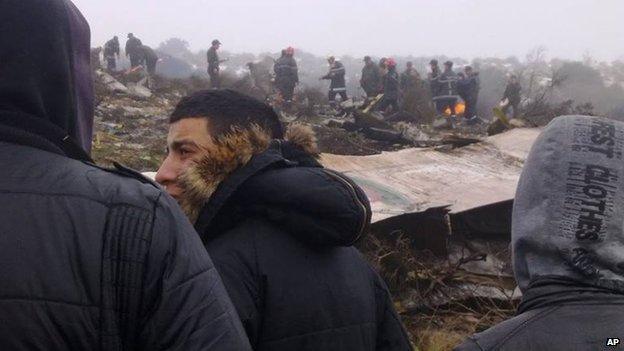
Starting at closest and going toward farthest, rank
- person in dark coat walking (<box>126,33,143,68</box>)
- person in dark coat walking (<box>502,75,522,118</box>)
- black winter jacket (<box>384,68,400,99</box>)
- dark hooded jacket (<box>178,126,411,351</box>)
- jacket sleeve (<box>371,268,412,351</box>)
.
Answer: dark hooded jacket (<box>178,126,411,351</box>), jacket sleeve (<box>371,268,412,351</box>), black winter jacket (<box>384,68,400,99</box>), person in dark coat walking (<box>502,75,522,118</box>), person in dark coat walking (<box>126,33,143,68</box>)

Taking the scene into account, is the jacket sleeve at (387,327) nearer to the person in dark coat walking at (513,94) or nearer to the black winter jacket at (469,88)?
the person in dark coat walking at (513,94)

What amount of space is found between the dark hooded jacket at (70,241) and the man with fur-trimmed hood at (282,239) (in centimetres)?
32

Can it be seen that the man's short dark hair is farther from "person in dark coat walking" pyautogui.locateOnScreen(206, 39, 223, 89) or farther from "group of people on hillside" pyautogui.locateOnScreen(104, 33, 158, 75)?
"group of people on hillside" pyautogui.locateOnScreen(104, 33, 158, 75)

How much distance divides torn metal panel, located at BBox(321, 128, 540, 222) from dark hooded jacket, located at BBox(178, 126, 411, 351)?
2380 mm

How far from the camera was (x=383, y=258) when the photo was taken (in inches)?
139

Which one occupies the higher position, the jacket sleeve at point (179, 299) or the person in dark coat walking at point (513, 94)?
the jacket sleeve at point (179, 299)

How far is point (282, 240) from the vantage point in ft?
4.16

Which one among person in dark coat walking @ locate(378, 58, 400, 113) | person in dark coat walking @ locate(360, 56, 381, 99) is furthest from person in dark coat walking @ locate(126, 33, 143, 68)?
person in dark coat walking @ locate(378, 58, 400, 113)

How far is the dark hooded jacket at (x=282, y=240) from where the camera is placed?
122cm

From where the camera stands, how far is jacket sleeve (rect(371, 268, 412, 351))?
1.44 m

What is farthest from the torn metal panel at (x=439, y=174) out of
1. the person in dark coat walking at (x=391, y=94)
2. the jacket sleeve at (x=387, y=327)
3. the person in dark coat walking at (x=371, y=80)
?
the person in dark coat walking at (x=371, y=80)

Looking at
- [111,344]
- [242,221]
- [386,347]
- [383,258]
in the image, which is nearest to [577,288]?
[386,347]

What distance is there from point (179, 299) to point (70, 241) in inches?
6.6

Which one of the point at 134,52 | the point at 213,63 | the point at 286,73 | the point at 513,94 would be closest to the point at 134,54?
the point at 134,52
